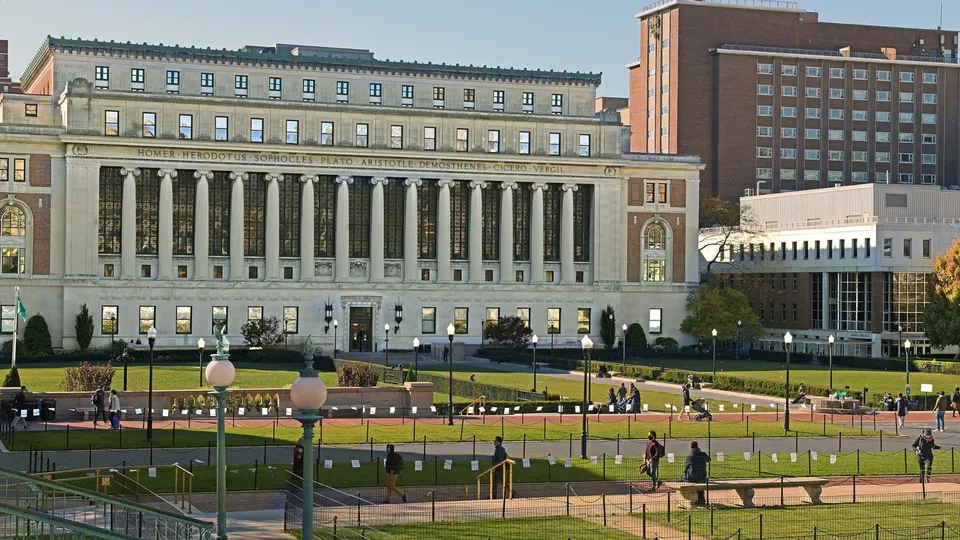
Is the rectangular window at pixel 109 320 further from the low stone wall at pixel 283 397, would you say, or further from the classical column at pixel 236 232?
the low stone wall at pixel 283 397

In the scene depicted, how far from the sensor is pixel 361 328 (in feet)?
396

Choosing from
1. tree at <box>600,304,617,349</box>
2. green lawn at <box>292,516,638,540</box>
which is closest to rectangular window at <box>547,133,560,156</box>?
tree at <box>600,304,617,349</box>

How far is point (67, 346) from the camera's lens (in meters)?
111

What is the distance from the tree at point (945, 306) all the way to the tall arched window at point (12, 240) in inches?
2850

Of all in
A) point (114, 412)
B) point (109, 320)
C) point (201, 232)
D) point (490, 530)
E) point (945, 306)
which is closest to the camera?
point (490, 530)

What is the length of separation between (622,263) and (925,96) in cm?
6897

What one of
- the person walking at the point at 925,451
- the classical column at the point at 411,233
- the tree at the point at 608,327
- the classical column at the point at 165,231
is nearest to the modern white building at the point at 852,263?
the tree at the point at 608,327

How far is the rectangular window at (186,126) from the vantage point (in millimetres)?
114688

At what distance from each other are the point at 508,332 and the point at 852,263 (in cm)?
3183

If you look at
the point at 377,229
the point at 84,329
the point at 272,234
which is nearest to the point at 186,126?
the point at 272,234

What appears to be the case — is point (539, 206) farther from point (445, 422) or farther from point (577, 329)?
point (445, 422)

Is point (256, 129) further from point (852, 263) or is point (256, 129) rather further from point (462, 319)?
point (852, 263)

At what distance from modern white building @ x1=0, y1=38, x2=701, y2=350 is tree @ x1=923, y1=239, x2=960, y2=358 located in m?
28.1

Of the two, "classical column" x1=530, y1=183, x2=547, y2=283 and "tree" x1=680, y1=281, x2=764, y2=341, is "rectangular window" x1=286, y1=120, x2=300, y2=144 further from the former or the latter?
"tree" x1=680, y1=281, x2=764, y2=341
